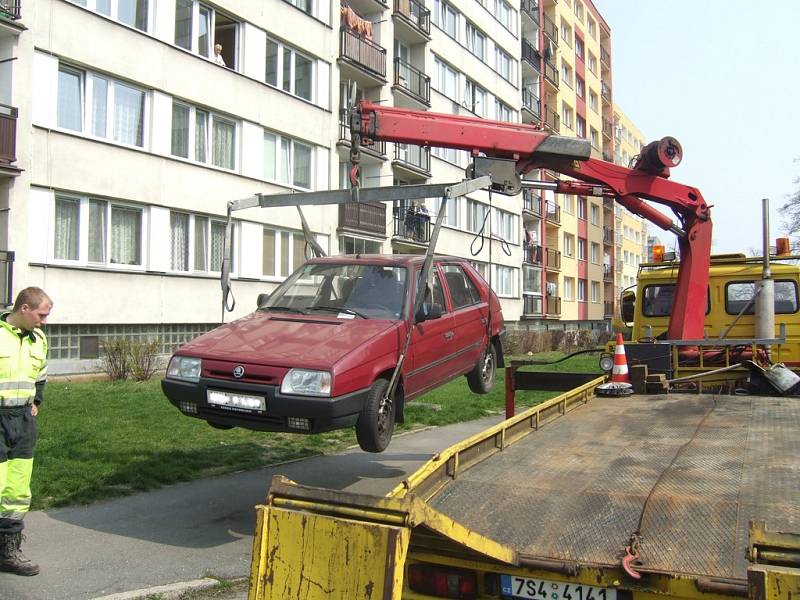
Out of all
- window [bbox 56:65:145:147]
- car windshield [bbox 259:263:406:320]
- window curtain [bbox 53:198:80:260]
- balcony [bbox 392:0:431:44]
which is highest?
balcony [bbox 392:0:431:44]

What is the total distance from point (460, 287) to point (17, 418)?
14.6 feet

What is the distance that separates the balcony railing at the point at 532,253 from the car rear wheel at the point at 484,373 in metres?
34.4

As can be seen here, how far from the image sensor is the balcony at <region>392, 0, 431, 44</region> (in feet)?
95.6

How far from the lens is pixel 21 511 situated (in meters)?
5.26

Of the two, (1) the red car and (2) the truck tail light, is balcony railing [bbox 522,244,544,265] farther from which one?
(2) the truck tail light

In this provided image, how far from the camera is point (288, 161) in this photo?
23.5 metres

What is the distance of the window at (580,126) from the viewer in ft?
180

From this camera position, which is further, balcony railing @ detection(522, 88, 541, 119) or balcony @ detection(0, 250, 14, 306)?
balcony railing @ detection(522, 88, 541, 119)

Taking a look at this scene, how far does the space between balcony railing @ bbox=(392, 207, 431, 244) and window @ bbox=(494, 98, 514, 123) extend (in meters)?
11.1

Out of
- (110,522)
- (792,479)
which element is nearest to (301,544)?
(792,479)

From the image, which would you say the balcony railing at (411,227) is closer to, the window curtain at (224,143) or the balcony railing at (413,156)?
the balcony railing at (413,156)

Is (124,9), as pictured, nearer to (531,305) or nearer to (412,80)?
(412,80)

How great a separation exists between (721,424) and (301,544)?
346cm

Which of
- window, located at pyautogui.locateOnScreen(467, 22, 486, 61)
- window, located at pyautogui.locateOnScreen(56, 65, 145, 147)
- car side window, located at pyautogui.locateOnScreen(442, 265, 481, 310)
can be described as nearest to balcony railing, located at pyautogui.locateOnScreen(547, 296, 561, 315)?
window, located at pyautogui.locateOnScreen(467, 22, 486, 61)
